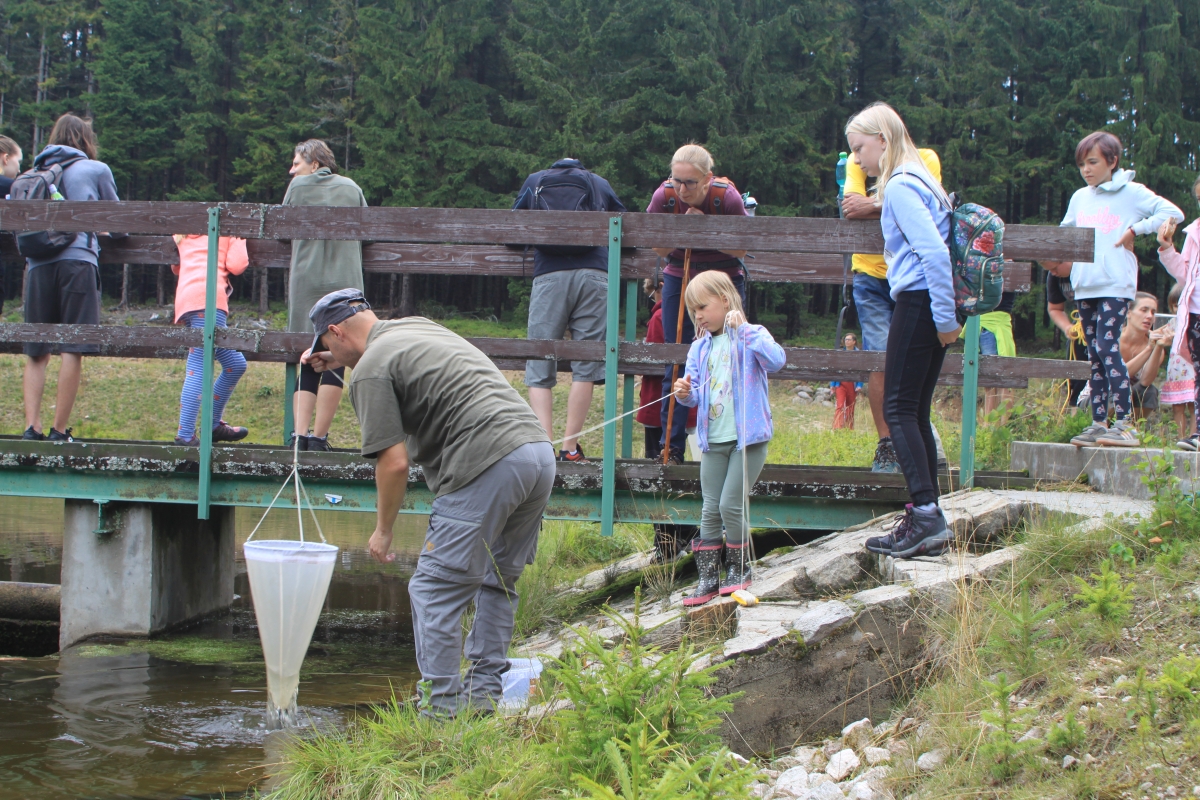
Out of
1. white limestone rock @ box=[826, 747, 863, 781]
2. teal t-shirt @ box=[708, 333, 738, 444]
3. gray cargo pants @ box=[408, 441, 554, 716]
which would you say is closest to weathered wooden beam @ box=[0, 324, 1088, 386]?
teal t-shirt @ box=[708, 333, 738, 444]

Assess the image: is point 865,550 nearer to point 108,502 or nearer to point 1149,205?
point 1149,205

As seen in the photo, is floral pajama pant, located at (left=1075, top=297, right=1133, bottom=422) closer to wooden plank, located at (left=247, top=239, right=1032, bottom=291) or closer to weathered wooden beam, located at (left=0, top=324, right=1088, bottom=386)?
weathered wooden beam, located at (left=0, top=324, right=1088, bottom=386)

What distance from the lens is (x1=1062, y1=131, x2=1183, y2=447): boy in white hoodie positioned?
556 cm

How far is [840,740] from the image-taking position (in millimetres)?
3500

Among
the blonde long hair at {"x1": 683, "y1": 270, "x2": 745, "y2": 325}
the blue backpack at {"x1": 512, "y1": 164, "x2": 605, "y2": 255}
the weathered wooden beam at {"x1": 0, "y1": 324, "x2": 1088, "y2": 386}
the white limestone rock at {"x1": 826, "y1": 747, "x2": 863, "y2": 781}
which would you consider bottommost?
the white limestone rock at {"x1": 826, "y1": 747, "x2": 863, "y2": 781}

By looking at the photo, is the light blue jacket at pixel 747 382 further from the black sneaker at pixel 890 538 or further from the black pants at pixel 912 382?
the black sneaker at pixel 890 538

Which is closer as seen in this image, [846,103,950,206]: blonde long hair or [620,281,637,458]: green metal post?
[846,103,950,206]: blonde long hair

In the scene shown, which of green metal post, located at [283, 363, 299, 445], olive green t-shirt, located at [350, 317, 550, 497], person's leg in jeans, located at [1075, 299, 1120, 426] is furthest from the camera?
green metal post, located at [283, 363, 299, 445]

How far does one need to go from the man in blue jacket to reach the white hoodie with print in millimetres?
5683

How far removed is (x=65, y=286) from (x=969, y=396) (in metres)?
5.25

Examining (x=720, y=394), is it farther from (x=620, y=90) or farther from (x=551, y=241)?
(x=620, y=90)

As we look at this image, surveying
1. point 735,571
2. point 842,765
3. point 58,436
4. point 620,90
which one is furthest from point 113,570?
point 620,90

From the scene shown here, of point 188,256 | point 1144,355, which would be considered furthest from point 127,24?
point 1144,355

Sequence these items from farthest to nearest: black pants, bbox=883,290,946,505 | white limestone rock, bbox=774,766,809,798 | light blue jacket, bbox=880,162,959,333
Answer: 1. black pants, bbox=883,290,946,505
2. light blue jacket, bbox=880,162,959,333
3. white limestone rock, bbox=774,766,809,798
